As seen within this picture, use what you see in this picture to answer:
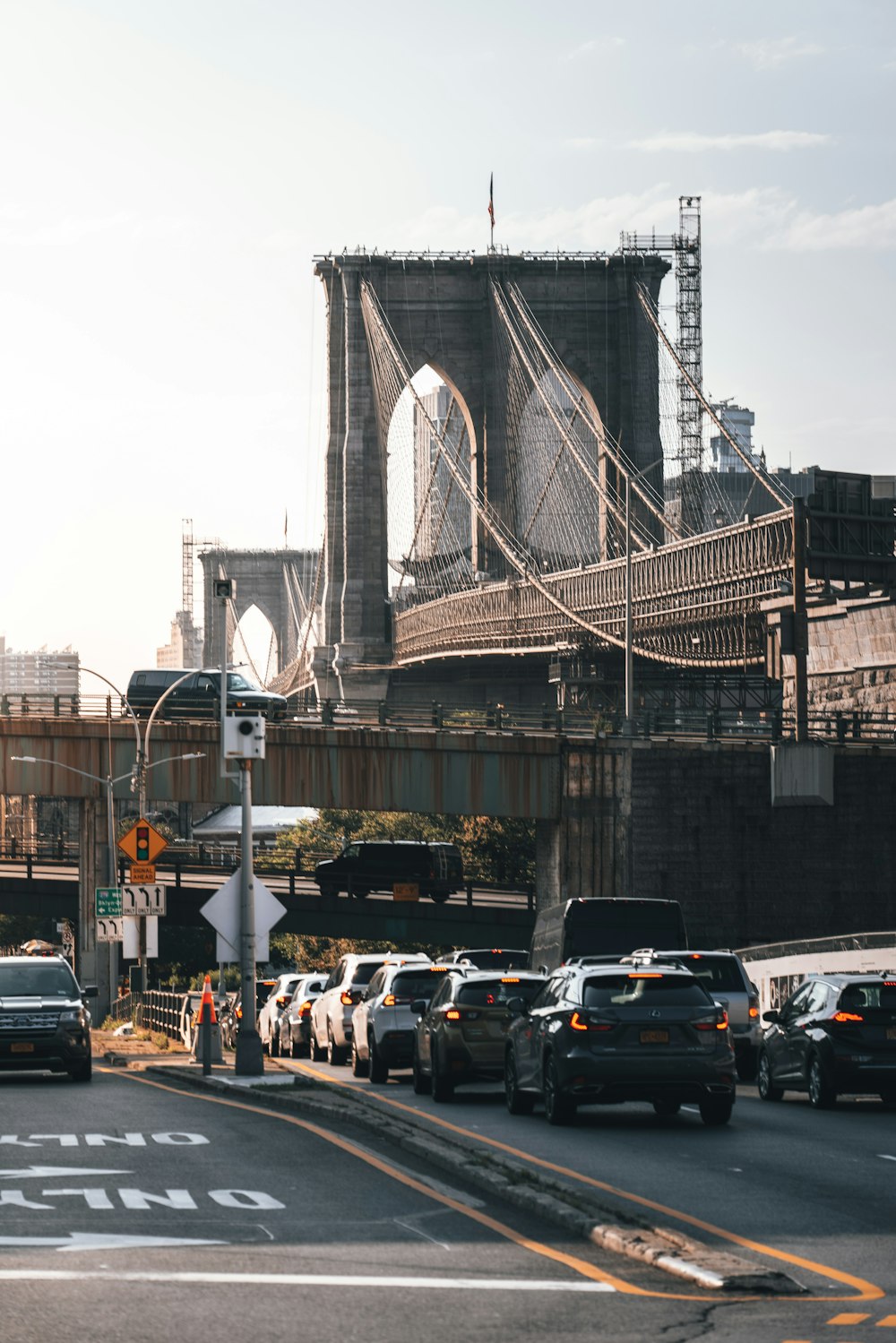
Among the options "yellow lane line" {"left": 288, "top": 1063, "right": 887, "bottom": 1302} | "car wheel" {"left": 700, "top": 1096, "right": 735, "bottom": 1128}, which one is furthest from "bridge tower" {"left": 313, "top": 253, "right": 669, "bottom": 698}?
Answer: "yellow lane line" {"left": 288, "top": 1063, "right": 887, "bottom": 1302}

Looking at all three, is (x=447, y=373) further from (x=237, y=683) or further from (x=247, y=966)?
(x=247, y=966)

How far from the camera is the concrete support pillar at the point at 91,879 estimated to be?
5806 centimetres

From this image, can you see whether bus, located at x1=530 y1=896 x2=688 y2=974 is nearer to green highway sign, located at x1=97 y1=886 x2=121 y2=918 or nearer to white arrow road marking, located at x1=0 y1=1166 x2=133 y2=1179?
green highway sign, located at x1=97 y1=886 x2=121 y2=918

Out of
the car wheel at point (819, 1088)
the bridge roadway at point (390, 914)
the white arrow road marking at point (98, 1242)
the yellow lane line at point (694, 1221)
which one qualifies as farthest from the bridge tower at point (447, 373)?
the white arrow road marking at point (98, 1242)

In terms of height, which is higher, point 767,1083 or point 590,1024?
point 590,1024

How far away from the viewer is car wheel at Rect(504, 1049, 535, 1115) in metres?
20.1

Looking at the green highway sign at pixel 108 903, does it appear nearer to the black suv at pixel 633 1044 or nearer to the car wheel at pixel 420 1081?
the car wheel at pixel 420 1081

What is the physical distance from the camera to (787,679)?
58531 millimetres

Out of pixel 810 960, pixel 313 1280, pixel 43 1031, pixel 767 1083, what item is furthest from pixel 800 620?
pixel 313 1280

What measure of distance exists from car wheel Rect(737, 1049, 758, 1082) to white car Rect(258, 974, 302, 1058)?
11.7 metres

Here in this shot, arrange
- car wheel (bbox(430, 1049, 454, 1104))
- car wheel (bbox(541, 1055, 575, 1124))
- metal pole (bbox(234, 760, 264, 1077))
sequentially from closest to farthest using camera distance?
car wheel (bbox(541, 1055, 575, 1124))
car wheel (bbox(430, 1049, 454, 1104))
metal pole (bbox(234, 760, 264, 1077))

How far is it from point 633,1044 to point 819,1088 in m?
3.86

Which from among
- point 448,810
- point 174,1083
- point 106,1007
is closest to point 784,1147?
point 174,1083

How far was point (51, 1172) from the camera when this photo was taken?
15.0 meters
